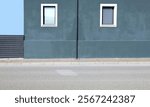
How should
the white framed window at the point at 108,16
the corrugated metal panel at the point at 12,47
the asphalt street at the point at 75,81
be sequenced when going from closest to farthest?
the asphalt street at the point at 75,81, the corrugated metal panel at the point at 12,47, the white framed window at the point at 108,16

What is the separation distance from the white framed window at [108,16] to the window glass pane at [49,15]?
3149 mm

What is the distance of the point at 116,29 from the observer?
29.1 m

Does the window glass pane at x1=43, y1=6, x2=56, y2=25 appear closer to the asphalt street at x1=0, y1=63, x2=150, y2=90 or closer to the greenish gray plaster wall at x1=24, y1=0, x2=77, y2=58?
the greenish gray plaster wall at x1=24, y1=0, x2=77, y2=58

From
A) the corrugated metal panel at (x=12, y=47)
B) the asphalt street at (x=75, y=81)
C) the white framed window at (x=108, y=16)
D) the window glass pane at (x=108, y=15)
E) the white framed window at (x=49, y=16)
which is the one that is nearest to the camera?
the asphalt street at (x=75, y=81)

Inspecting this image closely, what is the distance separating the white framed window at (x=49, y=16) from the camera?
2880 cm

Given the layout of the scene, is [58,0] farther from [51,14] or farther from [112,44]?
[112,44]

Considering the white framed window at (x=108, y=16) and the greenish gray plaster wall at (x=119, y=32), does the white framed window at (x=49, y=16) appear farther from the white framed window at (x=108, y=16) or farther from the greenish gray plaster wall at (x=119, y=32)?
the white framed window at (x=108, y=16)

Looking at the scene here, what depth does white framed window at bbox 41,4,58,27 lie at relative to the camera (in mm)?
28797

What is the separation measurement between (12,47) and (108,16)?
662cm

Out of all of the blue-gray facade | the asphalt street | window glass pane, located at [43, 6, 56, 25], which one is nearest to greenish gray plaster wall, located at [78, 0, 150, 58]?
the blue-gray facade

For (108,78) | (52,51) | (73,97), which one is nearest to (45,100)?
(73,97)

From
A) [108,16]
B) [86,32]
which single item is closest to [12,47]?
[86,32]

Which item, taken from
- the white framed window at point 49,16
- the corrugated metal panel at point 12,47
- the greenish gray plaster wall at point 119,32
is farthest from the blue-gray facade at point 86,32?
the corrugated metal panel at point 12,47

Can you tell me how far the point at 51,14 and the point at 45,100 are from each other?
19.0 m
